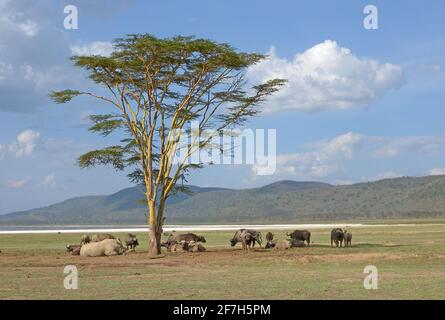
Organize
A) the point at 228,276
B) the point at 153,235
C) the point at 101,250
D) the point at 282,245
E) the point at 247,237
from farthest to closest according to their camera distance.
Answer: the point at 247,237 → the point at 282,245 → the point at 153,235 → the point at 101,250 → the point at 228,276

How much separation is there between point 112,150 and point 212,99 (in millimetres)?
6749

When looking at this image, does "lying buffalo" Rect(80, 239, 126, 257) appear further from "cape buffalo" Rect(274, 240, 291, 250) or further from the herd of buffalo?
"cape buffalo" Rect(274, 240, 291, 250)

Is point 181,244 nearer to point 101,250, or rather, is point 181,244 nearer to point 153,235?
point 153,235

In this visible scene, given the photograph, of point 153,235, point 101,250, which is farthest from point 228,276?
point 101,250

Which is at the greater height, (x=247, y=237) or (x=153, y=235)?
(x=153, y=235)

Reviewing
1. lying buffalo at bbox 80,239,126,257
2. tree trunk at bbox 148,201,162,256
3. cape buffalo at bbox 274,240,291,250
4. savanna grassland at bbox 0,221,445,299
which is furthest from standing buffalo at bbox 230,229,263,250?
lying buffalo at bbox 80,239,126,257

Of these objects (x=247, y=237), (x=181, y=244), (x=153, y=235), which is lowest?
(x=181, y=244)

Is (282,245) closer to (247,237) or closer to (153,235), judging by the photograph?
(247,237)

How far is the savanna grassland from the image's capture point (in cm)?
1802

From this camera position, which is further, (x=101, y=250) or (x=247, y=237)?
(x=247, y=237)

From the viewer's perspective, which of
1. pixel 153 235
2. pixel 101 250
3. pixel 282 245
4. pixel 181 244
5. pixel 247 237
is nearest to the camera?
pixel 101 250

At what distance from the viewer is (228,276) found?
23.7 m

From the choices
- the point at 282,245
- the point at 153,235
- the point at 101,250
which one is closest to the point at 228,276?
the point at 153,235
